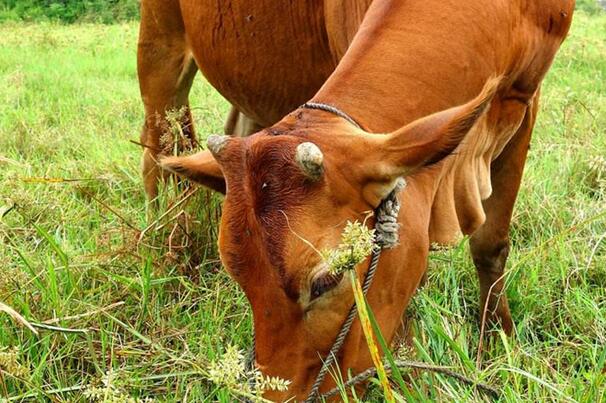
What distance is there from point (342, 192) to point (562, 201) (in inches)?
93.3

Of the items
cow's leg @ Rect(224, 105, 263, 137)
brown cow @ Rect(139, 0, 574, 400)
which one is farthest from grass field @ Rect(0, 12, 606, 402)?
cow's leg @ Rect(224, 105, 263, 137)

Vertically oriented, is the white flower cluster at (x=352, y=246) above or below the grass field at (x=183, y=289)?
above

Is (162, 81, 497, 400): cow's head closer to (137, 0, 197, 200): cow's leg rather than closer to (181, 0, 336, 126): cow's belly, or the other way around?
(181, 0, 336, 126): cow's belly

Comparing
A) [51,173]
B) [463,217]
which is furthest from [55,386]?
[51,173]

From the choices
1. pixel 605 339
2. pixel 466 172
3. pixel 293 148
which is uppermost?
pixel 293 148

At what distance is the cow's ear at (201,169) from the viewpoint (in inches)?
83.0

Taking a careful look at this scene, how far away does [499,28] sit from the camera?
2.38 meters

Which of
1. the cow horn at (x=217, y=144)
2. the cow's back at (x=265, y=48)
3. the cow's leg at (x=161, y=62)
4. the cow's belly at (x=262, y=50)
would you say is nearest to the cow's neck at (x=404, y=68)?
the cow horn at (x=217, y=144)

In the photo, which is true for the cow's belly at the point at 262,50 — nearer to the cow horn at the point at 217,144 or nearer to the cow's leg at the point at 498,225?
the cow's leg at the point at 498,225

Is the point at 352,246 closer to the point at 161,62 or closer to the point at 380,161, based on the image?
the point at 380,161

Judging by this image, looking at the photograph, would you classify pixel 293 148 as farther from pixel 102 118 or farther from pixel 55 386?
pixel 102 118

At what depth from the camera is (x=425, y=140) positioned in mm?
1687

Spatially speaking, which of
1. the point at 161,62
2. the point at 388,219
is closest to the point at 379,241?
the point at 388,219

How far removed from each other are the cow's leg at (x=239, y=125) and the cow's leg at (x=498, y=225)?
5.36ft
